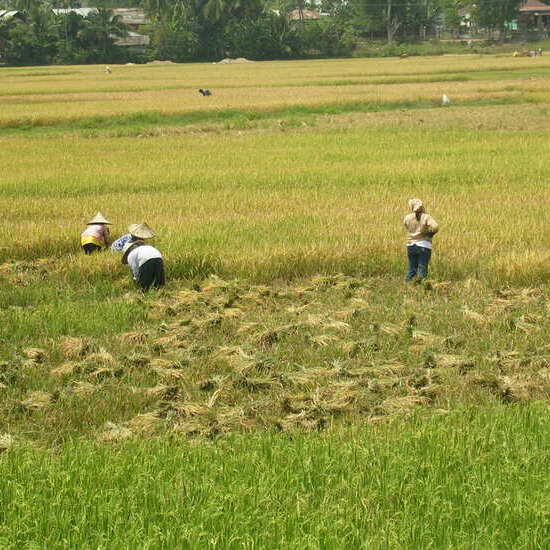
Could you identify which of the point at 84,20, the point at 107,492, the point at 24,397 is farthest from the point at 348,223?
the point at 84,20

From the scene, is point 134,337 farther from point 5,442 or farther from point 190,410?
point 5,442

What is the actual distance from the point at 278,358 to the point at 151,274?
2.37 m

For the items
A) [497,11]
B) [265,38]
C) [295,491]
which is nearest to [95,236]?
[295,491]

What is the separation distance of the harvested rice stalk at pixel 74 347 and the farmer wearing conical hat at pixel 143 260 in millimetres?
1610

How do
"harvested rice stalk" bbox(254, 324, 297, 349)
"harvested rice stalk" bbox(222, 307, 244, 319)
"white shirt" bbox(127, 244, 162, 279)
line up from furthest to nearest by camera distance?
"white shirt" bbox(127, 244, 162, 279) < "harvested rice stalk" bbox(222, 307, 244, 319) < "harvested rice stalk" bbox(254, 324, 297, 349)

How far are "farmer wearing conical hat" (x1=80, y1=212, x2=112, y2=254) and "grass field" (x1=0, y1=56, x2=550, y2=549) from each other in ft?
1.56

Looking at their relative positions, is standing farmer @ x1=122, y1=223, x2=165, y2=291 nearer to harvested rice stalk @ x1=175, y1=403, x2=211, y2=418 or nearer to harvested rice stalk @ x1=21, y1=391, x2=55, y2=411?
harvested rice stalk @ x1=21, y1=391, x2=55, y2=411

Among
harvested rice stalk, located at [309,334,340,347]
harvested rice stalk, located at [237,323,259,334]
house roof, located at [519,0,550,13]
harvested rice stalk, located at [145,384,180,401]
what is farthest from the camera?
house roof, located at [519,0,550,13]

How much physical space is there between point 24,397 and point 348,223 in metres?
5.65

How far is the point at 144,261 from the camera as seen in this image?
27.6 ft

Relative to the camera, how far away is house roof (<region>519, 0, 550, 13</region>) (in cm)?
7975

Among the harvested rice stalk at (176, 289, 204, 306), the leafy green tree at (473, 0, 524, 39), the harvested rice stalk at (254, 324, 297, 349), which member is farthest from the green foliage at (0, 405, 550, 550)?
the leafy green tree at (473, 0, 524, 39)

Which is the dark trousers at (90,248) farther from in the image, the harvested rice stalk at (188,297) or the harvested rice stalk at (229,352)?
the harvested rice stalk at (229,352)

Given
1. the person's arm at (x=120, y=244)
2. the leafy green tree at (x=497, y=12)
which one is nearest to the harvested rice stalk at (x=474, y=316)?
the person's arm at (x=120, y=244)
